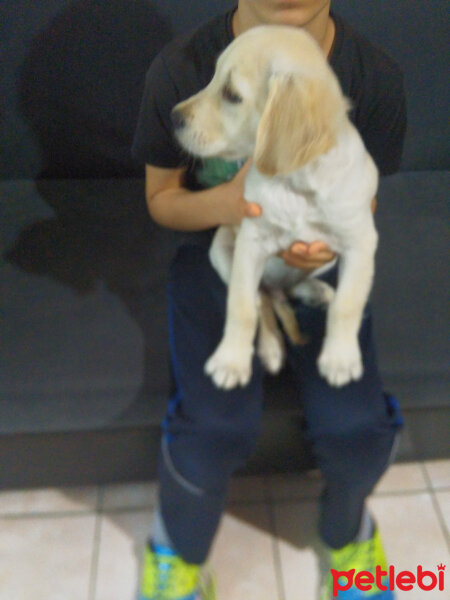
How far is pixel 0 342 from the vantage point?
3.96 ft

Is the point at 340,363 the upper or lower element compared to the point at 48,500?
upper

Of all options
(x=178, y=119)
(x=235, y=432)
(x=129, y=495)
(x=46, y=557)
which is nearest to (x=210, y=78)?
(x=178, y=119)

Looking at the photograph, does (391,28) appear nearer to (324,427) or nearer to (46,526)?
(324,427)

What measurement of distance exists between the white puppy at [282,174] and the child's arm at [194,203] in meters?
0.04

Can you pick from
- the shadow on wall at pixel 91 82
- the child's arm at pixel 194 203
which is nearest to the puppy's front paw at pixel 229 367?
the child's arm at pixel 194 203

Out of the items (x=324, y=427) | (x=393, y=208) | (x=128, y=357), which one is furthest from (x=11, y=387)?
(x=393, y=208)

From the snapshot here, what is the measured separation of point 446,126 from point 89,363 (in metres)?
1.39

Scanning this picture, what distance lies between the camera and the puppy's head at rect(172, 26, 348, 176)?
0.72 m

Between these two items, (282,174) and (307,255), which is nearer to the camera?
(282,174)

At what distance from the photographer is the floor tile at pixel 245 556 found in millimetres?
1084

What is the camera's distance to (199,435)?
0.89 metres

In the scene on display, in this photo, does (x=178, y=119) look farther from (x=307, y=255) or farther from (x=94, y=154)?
(x=94, y=154)

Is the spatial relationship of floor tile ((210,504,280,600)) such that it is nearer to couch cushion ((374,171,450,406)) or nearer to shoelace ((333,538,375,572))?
shoelace ((333,538,375,572))

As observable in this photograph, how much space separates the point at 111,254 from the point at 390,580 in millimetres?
1041
